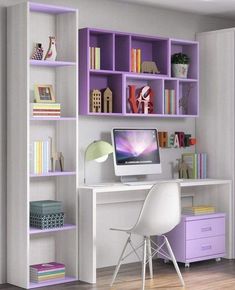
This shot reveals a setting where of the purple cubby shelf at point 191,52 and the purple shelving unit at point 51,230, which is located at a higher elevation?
the purple cubby shelf at point 191,52

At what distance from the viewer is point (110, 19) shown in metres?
6.04

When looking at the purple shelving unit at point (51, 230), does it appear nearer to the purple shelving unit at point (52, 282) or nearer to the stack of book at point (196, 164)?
the purple shelving unit at point (52, 282)

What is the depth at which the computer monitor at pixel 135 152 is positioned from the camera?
19.5ft

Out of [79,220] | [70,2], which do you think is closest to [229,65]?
[70,2]

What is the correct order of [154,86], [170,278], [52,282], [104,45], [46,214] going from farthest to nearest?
[154,86] → [104,45] → [170,278] → [52,282] → [46,214]

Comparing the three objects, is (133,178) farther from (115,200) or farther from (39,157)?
(39,157)

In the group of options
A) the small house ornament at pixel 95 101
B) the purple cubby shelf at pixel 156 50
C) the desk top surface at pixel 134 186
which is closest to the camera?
the desk top surface at pixel 134 186

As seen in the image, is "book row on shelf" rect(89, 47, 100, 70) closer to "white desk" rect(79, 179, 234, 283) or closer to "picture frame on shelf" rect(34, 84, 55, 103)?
"picture frame on shelf" rect(34, 84, 55, 103)

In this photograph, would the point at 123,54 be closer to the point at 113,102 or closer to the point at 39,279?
the point at 113,102

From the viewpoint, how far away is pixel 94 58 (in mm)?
5703

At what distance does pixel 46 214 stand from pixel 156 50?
2.07 metres

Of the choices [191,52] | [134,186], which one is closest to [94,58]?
[134,186]

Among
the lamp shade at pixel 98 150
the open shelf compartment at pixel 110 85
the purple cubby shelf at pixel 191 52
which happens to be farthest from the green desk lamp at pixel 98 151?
the purple cubby shelf at pixel 191 52

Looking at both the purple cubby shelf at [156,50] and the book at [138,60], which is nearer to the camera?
the book at [138,60]
